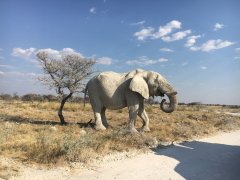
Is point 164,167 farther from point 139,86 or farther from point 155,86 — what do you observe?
point 155,86

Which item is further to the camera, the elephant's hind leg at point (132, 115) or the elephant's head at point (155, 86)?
the elephant's head at point (155, 86)

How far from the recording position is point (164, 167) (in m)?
8.95

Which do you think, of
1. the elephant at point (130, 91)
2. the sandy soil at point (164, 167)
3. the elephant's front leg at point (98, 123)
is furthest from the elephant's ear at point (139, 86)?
the sandy soil at point (164, 167)

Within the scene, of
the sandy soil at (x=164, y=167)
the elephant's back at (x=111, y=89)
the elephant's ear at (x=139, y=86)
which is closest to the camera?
the sandy soil at (x=164, y=167)

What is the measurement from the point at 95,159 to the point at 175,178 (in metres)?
2.42

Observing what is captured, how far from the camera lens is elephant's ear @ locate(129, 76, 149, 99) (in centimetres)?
1361

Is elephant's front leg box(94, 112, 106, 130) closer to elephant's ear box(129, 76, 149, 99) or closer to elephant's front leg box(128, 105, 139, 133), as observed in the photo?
elephant's front leg box(128, 105, 139, 133)

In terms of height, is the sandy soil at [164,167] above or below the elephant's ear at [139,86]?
below

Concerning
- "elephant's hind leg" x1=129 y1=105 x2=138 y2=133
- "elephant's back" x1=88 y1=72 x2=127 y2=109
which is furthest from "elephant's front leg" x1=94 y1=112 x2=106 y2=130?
"elephant's hind leg" x1=129 y1=105 x2=138 y2=133

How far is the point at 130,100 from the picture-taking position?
14.0 metres

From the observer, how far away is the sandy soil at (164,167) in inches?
316

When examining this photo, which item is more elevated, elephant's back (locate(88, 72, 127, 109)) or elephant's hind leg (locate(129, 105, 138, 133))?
elephant's back (locate(88, 72, 127, 109))

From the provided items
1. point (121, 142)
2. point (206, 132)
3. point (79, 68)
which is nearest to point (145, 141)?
point (121, 142)

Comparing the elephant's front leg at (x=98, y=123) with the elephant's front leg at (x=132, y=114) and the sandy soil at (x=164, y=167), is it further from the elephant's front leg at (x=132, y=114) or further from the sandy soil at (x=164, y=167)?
the sandy soil at (x=164, y=167)
